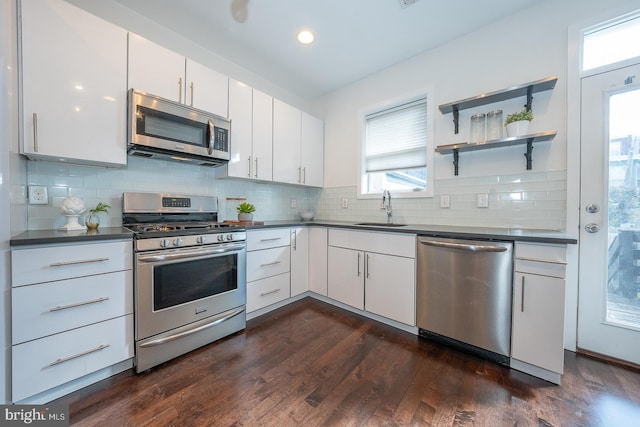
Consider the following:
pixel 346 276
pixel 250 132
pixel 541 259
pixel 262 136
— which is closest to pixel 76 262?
pixel 250 132

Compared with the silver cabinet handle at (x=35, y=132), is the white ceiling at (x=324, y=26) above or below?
above

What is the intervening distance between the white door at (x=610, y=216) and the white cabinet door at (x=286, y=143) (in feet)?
8.45

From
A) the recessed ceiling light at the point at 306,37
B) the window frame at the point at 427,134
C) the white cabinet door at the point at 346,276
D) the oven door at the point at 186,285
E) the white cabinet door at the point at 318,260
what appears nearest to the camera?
the oven door at the point at 186,285

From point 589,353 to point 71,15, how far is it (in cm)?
419

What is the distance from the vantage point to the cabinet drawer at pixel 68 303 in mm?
1227

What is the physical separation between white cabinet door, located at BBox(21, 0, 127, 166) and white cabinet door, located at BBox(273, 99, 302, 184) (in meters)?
1.40

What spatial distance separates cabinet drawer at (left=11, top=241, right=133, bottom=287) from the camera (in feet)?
4.04

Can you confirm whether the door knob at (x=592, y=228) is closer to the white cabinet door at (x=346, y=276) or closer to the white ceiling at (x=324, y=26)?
the white cabinet door at (x=346, y=276)

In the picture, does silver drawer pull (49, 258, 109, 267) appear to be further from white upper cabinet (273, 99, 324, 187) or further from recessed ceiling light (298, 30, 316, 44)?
recessed ceiling light (298, 30, 316, 44)

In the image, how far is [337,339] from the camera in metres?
2.03

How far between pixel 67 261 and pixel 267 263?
1.42 meters

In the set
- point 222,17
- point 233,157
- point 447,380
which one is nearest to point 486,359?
point 447,380

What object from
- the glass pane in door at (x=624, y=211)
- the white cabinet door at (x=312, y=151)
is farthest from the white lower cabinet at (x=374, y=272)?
the glass pane in door at (x=624, y=211)

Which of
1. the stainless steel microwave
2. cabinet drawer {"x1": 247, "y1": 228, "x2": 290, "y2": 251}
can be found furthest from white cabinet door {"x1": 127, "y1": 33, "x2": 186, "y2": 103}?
cabinet drawer {"x1": 247, "y1": 228, "x2": 290, "y2": 251}
